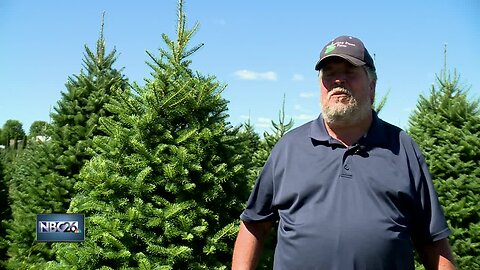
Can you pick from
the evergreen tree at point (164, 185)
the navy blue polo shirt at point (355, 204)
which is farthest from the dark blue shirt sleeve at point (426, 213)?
the evergreen tree at point (164, 185)

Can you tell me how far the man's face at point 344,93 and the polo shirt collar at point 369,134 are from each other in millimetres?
73

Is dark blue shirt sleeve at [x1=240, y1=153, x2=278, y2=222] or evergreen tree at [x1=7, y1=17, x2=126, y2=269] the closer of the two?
dark blue shirt sleeve at [x1=240, y1=153, x2=278, y2=222]

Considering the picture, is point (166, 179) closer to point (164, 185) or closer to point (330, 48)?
point (164, 185)

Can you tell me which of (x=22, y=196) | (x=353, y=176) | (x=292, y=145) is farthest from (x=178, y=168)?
(x=22, y=196)

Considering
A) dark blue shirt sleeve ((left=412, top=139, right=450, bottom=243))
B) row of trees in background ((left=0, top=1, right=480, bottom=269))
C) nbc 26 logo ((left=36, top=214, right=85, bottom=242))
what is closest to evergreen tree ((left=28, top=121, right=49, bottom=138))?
nbc 26 logo ((left=36, top=214, right=85, bottom=242))

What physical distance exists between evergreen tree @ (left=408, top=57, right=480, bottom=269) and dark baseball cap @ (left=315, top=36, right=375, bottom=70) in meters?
4.78

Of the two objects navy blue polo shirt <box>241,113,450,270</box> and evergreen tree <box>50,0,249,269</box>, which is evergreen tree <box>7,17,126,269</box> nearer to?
evergreen tree <box>50,0,249,269</box>

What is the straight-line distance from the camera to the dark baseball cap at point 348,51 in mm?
2547

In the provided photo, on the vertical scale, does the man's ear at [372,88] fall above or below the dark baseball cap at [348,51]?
below

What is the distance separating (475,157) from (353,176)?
17.2 ft

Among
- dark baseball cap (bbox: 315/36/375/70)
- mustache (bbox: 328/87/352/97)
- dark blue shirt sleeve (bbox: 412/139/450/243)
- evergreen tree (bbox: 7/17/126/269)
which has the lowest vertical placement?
dark blue shirt sleeve (bbox: 412/139/450/243)

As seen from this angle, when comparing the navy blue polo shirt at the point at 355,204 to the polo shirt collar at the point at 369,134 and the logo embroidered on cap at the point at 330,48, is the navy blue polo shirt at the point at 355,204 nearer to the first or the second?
the polo shirt collar at the point at 369,134

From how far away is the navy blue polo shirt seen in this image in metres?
2.38

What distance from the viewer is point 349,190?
2459 millimetres
